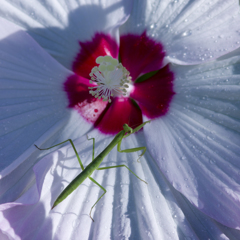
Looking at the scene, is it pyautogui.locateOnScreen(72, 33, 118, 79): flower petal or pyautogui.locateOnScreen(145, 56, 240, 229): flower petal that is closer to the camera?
pyautogui.locateOnScreen(145, 56, 240, 229): flower petal

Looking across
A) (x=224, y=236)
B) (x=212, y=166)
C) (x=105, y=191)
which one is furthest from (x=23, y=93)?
(x=224, y=236)

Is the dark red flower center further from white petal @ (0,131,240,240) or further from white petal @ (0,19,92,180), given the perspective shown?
white petal @ (0,131,240,240)

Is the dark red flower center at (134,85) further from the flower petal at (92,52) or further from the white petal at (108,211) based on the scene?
the white petal at (108,211)

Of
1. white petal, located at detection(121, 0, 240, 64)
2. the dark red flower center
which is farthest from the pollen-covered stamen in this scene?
white petal, located at detection(121, 0, 240, 64)

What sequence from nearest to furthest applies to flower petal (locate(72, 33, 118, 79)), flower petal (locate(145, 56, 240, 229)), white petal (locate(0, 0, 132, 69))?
flower petal (locate(145, 56, 240, 229))
white petal (locate(0, 0, 132, 69))
flower petal (locate(72, 33, 118, 79))

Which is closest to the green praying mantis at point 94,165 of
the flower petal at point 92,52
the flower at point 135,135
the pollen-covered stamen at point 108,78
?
the flower at point 135,135

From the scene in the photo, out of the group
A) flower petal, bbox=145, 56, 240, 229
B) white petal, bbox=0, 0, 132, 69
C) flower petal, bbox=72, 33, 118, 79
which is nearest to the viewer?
flower petal, bbox=145, 56, 240, 229

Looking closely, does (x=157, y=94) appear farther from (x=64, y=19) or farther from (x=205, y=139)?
(x=64, y=19)
